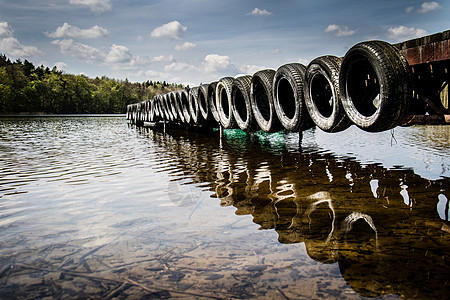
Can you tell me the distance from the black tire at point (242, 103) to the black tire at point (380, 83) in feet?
13.5

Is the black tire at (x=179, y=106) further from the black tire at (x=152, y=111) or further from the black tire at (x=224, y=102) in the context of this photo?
the black tire at (x=152, y=111)

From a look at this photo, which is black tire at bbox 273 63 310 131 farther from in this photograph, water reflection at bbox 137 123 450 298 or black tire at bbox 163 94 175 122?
black tire at bbox 163 94 175 122

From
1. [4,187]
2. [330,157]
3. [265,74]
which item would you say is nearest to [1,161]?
[4,187]

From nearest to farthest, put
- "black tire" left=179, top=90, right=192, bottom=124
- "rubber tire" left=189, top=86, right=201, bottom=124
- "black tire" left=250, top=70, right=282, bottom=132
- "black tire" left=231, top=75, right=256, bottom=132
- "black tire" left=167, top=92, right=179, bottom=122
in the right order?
1. "black tire" left=250, top=70, right=282, bottom=132
2. "black tire" left=231, top=75, right=256, bottom=132
3. "rubber tire" left=189, top=86, right=201, bottom=124
4. "black tire" left=179, top=90, right=192, bottom=124
5. "black tire" left=167, top=92, right=179, bottom=122

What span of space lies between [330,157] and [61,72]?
152 metres

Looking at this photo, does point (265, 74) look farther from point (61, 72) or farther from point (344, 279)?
point (61, 72)

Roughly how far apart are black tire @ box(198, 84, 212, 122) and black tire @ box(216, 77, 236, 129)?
92 cm

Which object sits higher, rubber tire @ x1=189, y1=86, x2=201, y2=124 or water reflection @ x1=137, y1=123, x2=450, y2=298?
rubber tire @ x1=189, y1=86, x2=201, y2=124

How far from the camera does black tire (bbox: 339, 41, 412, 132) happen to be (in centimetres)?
530

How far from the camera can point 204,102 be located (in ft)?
47.6

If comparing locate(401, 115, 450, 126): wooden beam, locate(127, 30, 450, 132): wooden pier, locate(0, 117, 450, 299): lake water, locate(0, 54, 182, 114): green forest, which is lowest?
locate(0, 117, 450, 299): lake water

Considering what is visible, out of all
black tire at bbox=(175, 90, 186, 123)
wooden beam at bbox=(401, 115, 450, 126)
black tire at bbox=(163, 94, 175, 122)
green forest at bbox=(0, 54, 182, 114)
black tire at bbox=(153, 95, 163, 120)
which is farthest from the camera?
green forest at bbox=(0, 54, 182, 114)

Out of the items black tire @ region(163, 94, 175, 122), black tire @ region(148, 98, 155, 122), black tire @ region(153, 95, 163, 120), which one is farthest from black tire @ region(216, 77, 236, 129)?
black tire @ region(148, 98, 155, 122)

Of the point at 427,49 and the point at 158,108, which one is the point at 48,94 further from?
the point at 427,49
